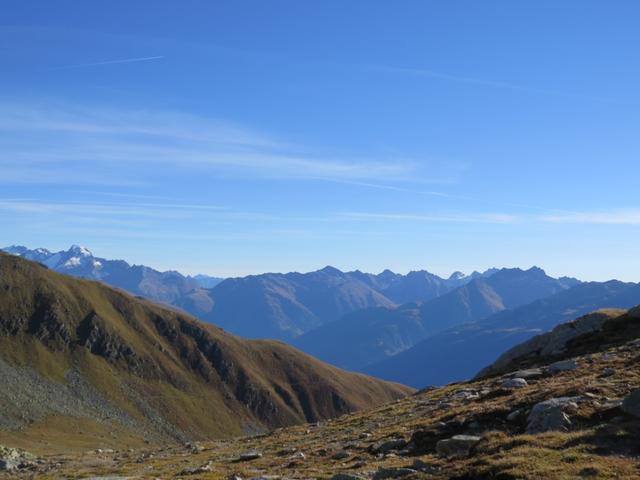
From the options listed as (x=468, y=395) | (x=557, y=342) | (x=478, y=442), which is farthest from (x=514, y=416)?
(x=557, y=342)

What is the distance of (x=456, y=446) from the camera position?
26594 millimetres

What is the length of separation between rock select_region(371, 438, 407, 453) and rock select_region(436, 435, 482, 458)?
444cm

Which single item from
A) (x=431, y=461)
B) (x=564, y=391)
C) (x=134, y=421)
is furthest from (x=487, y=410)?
(x=134, y=421)

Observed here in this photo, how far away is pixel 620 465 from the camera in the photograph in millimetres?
19641

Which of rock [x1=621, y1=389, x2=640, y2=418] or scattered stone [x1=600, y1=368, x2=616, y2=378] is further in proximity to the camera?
scattered stone [x1=600, y1=368, x2=616, y2=378]

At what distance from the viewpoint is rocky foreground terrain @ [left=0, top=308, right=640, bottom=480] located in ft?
71.3

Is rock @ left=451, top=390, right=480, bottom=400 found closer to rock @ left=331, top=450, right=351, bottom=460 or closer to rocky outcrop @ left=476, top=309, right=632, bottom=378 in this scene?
rock @ left=331, top=450, right=351, bottom=460

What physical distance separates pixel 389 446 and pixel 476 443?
Answer: 6.66 m

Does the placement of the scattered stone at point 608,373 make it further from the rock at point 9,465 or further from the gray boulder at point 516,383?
the rock at point 9,465

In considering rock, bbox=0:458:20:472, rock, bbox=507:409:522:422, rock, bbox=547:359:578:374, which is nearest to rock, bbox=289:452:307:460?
rock, bbox=507:409:522:422

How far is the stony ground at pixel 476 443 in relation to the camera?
2162cm

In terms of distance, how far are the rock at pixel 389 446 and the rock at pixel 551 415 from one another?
7.26 metres

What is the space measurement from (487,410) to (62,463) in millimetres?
38260

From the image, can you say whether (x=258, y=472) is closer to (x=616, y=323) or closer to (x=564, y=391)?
(x=564, y=391)
